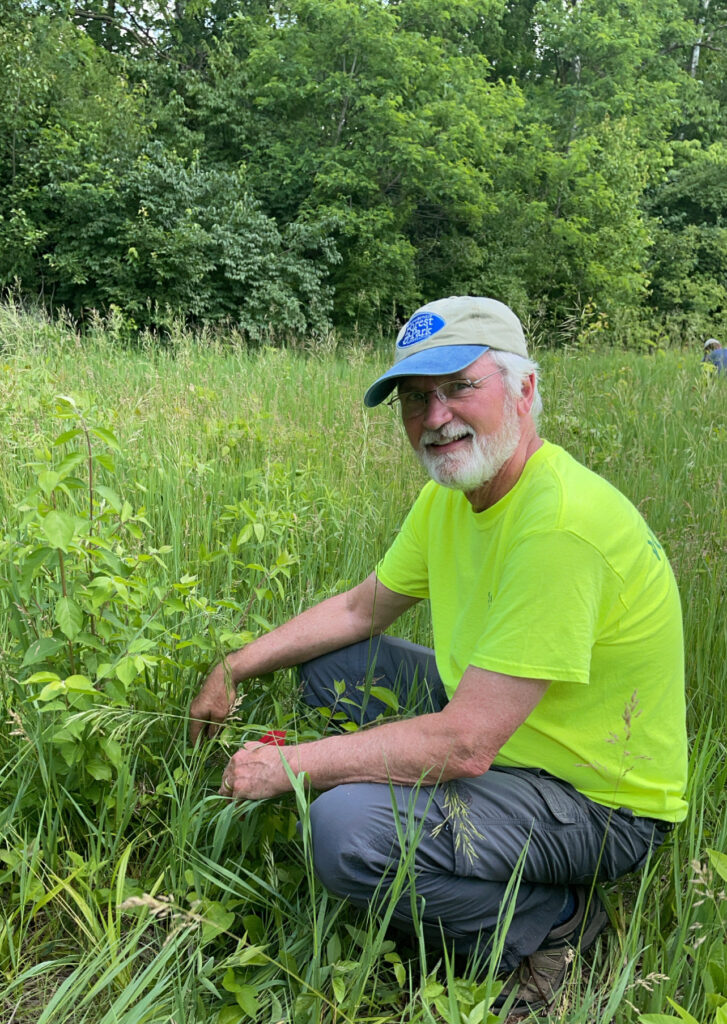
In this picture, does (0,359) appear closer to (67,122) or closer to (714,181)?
(67,122)

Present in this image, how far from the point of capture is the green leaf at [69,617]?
154 centimetres

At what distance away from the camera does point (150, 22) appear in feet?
54.3

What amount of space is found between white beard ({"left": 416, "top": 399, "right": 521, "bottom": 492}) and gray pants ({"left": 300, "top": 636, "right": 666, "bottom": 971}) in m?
0.65

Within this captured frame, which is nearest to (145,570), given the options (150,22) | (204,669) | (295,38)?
(204,669)

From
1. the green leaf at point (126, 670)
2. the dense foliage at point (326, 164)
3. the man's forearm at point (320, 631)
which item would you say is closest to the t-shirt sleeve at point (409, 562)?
the man's forearm at point (320, 631)

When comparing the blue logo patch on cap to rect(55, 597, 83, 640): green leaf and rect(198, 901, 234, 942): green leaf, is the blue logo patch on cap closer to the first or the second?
rect(55, 597, 83, 640): green leaf

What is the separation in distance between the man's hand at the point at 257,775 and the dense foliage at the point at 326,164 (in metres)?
9.59

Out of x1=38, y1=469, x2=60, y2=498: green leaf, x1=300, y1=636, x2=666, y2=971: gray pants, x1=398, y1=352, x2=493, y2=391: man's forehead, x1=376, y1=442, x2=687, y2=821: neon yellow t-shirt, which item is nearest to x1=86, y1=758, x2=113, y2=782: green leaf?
x1=300, y1=636, x2=666, y2=971: gray pants

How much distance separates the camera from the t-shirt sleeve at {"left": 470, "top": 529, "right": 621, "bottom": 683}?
1.45 meters

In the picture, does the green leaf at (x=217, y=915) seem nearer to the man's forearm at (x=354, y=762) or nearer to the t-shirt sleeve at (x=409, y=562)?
the man's forearm at (x=354, y=762)

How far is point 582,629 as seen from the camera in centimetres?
145

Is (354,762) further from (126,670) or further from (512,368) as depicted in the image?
(512,368)

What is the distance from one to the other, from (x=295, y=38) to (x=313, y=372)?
11333mm

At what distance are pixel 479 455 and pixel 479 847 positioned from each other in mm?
816
